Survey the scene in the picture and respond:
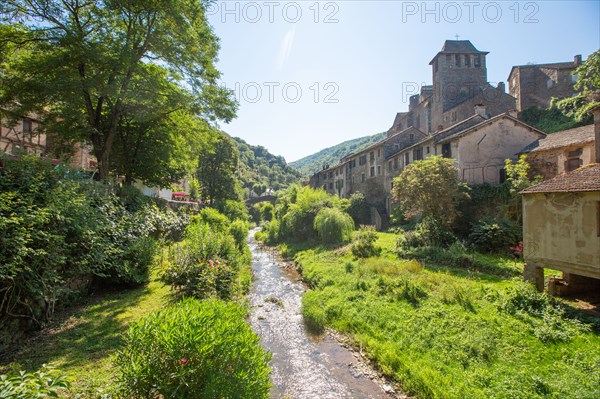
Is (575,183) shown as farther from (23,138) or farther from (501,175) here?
(23,138)

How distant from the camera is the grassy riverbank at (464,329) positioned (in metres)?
6.78

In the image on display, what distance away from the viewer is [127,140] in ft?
61.0

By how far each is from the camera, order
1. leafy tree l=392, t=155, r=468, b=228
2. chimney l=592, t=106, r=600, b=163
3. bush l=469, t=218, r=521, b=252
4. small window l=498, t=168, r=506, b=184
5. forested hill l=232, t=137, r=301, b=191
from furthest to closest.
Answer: forested hill l=232, t=137, r=301, b=191
small window l=498, t=168, r=506, b=184
leafy tree l=392, t=155, r=468, b=228
bush l=469, t=218, r=521, b=252
chimney l=592, t=106, r=600, b=163

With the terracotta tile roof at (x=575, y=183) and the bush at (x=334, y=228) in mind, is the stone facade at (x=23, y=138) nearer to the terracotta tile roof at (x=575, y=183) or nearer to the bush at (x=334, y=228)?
the bush at (x=334, y=228)

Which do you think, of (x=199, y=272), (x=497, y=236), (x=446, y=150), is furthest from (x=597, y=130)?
(x=199, y=272)

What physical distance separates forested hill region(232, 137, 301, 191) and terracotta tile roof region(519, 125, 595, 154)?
100371 mm

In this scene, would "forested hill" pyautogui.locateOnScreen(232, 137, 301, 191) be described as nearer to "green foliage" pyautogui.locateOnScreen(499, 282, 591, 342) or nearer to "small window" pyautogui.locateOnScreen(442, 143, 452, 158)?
"small window" pyautogui.locateOnScreen(442, 143, 452, 158)

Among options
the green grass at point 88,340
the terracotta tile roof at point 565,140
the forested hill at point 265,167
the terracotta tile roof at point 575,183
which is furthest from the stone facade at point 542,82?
the forested hill at point 265,167

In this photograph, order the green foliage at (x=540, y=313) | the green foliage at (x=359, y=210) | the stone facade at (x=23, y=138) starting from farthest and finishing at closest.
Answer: the green foliage at (x=359, y=210)
the stone facade at (x=23, y=138)
the green foliage at (x=540, y=313)

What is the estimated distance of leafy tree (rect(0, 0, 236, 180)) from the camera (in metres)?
12.2

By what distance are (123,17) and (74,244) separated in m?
12.2

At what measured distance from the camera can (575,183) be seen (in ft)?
31.8

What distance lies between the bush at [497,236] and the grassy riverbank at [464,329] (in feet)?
7.01

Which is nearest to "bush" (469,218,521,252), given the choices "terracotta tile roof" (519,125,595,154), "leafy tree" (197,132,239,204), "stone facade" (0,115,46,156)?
"terracotta tile roof" (519,125,595,154)
